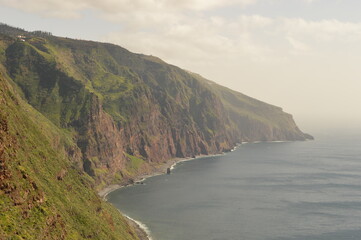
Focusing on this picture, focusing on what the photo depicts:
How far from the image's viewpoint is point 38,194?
9838cm

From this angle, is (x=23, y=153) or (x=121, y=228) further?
(x=121, y=228)

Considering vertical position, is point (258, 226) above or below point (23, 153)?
below

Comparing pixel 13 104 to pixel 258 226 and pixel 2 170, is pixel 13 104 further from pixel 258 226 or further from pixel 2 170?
pixel 258 226

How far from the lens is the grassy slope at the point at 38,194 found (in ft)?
286

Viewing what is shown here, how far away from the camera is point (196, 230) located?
606ft

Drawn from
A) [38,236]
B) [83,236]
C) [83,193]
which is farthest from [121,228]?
[38,236]

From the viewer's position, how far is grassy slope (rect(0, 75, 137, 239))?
8712 centimetres

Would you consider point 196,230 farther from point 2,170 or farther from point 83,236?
point 2,170

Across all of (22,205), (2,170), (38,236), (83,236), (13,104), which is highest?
(13,104)

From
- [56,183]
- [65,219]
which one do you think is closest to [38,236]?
[65,219]

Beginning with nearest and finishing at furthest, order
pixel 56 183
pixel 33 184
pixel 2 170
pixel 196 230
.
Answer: pixel 2 170, pixel 33 184, pixel 56 183, pixel 196 230

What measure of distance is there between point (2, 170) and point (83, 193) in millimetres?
67170

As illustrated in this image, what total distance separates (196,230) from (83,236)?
79075 mm

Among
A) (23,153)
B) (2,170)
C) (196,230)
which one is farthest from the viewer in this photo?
(196,230)
